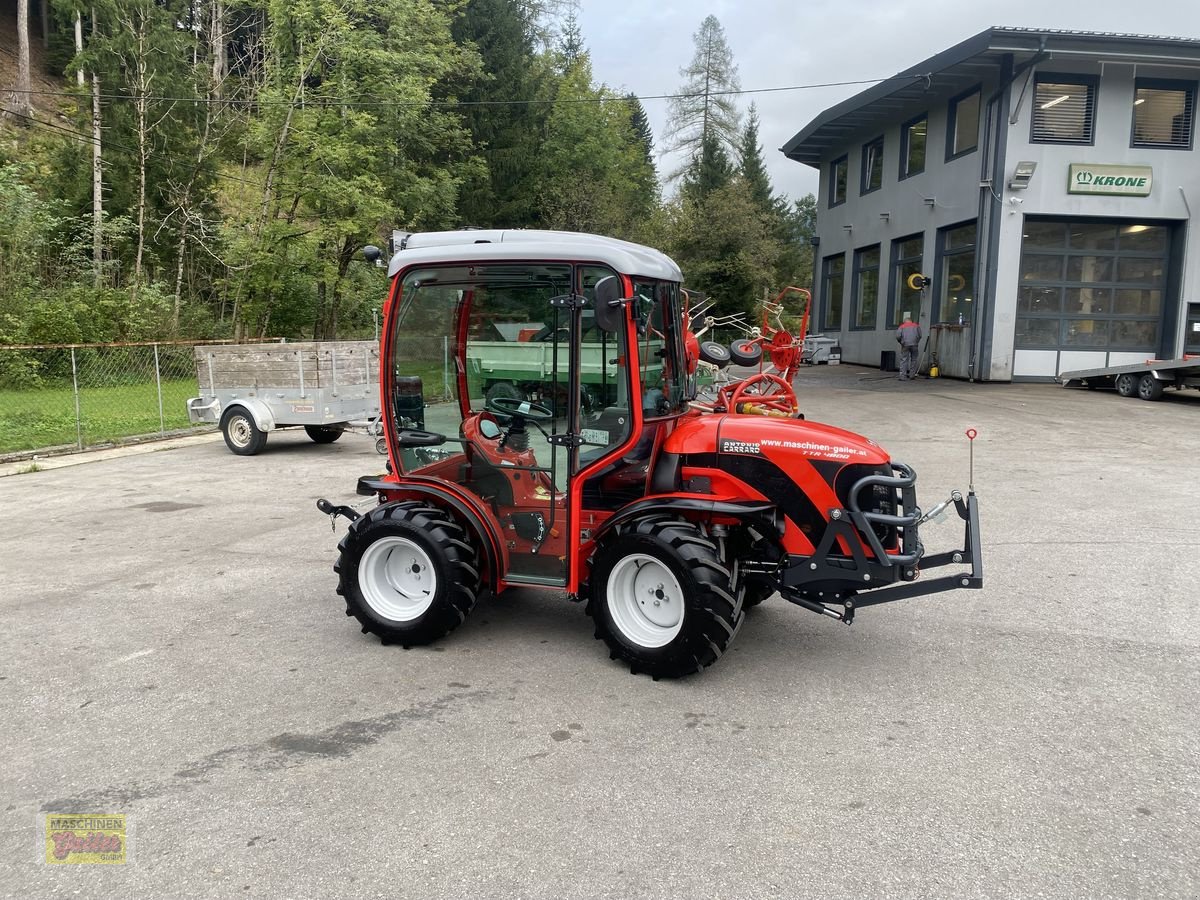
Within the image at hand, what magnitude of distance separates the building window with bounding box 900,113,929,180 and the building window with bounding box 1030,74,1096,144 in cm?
409

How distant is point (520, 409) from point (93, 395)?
1510 centimetres

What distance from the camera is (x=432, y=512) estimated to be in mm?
4852

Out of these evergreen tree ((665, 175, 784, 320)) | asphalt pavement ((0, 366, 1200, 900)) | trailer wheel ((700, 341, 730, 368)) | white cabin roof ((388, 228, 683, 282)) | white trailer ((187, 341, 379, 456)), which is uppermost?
evergreen tree ((665, 175, 784, 320))

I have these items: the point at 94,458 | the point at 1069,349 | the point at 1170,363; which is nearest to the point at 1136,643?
the point at 94,458

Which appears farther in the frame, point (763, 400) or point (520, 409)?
point (763, 400)

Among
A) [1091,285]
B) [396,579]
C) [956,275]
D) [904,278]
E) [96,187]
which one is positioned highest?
[96,187]

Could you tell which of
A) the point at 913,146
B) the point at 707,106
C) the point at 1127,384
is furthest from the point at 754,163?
the point at 1127,384

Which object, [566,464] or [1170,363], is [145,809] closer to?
[566,464]

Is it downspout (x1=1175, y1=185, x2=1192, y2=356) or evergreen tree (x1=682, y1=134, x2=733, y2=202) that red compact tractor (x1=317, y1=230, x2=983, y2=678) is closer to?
downspout (x1=1175, y1=185, x2=1192, y2=356)

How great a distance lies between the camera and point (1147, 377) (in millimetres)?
17984

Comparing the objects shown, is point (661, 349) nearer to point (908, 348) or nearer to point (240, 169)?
point (908, 348)

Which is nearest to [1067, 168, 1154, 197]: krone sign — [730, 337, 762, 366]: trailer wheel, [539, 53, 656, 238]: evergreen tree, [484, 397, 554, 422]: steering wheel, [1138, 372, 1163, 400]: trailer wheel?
[1138, 372, 1163, 400]: trailer wheel

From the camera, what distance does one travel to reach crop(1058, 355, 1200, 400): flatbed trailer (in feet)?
56.8

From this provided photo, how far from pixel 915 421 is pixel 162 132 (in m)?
21.2
